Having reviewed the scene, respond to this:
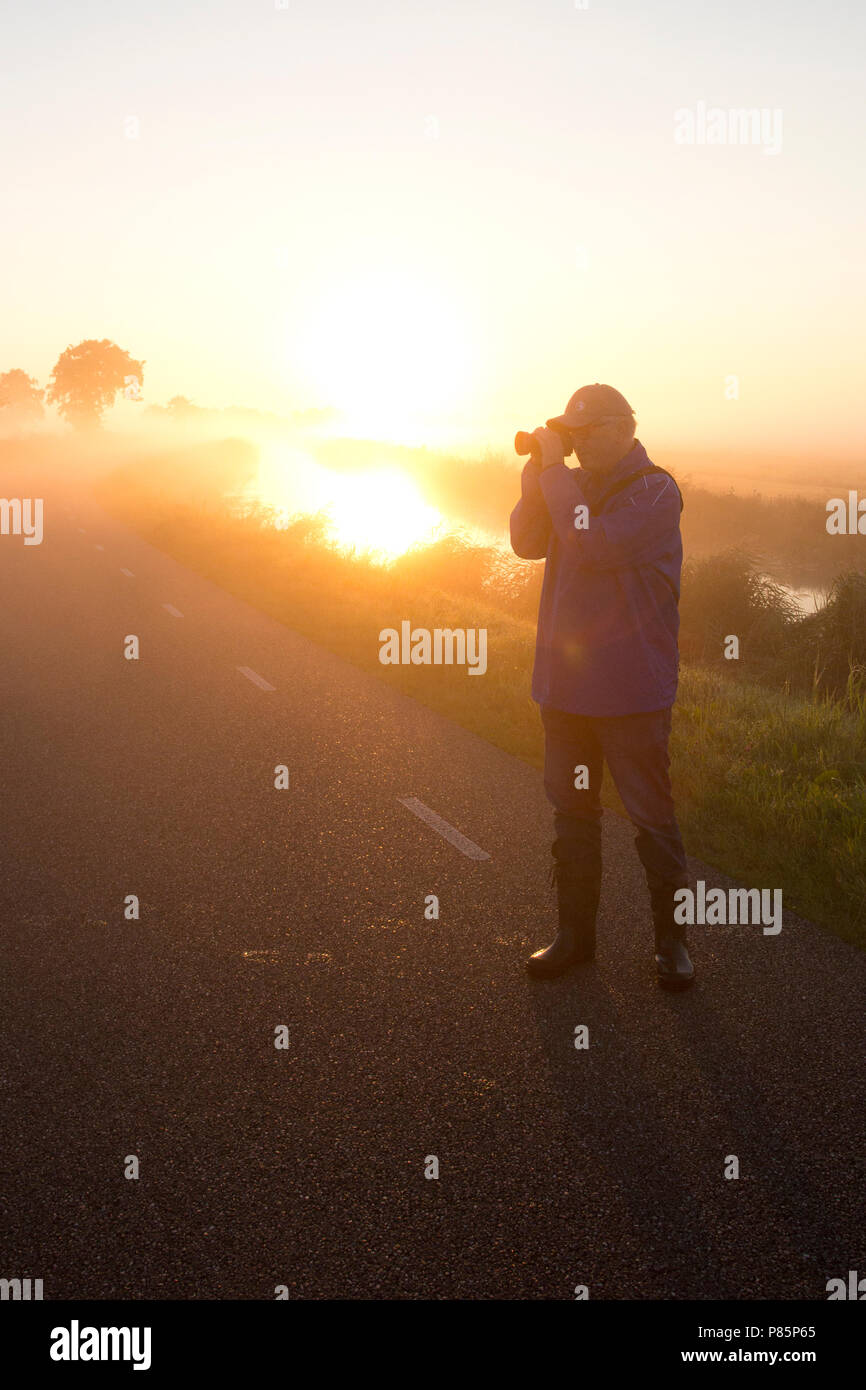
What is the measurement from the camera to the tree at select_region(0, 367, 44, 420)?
13912 cm

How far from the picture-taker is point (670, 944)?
14.2ft

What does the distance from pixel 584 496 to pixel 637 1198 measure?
2524 mm

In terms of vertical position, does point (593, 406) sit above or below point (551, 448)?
above

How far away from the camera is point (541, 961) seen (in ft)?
14.5

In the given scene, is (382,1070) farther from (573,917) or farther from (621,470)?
(621,470)

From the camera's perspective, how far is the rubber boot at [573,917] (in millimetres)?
4453

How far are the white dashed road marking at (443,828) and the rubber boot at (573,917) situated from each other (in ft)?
4.44

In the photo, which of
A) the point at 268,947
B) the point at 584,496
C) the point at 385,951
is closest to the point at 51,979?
the point at 268,947

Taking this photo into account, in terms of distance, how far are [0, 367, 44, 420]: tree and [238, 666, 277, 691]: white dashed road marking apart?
473 feet

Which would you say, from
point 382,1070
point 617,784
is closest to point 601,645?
point 617,784

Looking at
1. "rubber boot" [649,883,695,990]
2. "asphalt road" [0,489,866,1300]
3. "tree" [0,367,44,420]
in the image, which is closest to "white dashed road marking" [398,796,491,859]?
"asphalt road" [0,489,866,1300]

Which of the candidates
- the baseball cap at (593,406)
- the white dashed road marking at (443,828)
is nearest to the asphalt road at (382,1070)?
the white dashed road marking at (443,828)

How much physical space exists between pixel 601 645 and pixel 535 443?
0.88 metres

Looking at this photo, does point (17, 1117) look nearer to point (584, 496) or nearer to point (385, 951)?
point (385, 951)
